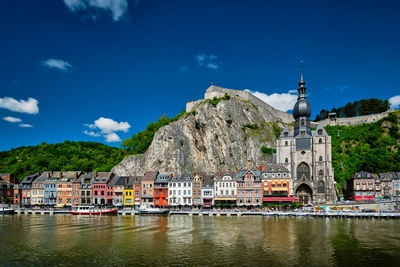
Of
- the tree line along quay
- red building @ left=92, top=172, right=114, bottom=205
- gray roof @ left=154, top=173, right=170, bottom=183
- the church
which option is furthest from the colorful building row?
red building @ left=92, top=172, right=114, bottom=205

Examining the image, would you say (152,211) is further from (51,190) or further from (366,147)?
(366,147)

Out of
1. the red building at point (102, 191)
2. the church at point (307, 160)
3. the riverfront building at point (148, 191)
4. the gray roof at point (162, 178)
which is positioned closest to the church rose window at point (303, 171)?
the church at point (307, 160)

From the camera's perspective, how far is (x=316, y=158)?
7494 cm

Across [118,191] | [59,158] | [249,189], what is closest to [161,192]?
[118,191]

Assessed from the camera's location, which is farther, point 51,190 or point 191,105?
point 191,105

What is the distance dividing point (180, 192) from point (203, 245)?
3769cm

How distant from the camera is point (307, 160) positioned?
247 feet

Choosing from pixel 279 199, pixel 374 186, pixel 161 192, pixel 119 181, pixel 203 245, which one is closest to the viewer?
pixel 203 245

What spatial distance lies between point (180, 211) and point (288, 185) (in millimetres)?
23313

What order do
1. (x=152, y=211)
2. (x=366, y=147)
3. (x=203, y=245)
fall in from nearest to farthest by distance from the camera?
(x=203, y=245) → (x=152, y=211) → (x=366, y=147)

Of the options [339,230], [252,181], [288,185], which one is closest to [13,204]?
[252,181]

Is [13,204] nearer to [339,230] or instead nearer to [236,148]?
[236,148]

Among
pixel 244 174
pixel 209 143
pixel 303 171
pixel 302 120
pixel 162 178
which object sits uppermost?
pixel 302 120

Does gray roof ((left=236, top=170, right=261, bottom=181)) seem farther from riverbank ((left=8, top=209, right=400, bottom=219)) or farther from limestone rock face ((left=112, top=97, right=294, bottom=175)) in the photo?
limestone rock face ((left=112, top=97, right=294, bottom=175))
